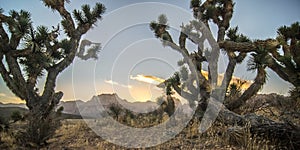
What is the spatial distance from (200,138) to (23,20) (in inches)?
205

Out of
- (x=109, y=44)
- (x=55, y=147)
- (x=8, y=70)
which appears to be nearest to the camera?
(x=55, y=147)

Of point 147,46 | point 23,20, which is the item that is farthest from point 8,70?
point 147,46

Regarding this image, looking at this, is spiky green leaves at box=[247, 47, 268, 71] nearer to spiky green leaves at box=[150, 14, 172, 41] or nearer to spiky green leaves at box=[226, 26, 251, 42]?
spiky green leaves at box=[226, 26, 251, 42]

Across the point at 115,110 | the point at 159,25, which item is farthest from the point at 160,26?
the point at 115,110

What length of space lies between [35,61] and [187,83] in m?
5.47

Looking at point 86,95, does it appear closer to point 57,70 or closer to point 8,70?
point 57,70

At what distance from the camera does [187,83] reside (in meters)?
10.1

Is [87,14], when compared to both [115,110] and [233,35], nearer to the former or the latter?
[115,110]

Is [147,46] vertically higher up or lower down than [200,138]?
higher up

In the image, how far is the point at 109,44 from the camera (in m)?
8.51

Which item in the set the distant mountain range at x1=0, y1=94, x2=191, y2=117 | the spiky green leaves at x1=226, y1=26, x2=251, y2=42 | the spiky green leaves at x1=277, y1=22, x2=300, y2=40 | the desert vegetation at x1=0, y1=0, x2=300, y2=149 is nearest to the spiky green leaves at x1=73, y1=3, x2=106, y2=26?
the desert vegetation at x1=0, y1=0, x2=300, y2=149

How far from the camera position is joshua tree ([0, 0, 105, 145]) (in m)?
6.63

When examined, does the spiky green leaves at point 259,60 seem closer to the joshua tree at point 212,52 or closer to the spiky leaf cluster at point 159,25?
the joshua tree at point 212,52

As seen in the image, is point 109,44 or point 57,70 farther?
point 109,44
